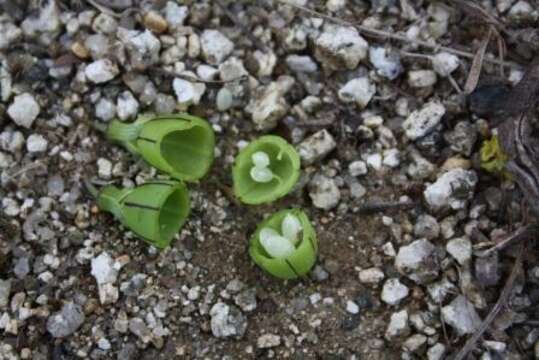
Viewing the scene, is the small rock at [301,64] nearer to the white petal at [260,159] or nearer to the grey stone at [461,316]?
the white petal at [260,159]

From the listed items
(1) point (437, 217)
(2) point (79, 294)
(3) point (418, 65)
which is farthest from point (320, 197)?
(2) point (79, 294)

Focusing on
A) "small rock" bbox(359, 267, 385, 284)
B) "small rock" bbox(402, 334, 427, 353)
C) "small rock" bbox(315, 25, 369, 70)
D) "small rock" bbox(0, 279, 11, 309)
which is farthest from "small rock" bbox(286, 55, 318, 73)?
"small rock" bbox(0, 279, 11, 309)

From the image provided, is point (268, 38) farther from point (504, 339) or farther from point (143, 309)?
point (504, 339)

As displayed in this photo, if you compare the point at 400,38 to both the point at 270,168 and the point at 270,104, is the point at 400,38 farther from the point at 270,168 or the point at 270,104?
the point at 270,168

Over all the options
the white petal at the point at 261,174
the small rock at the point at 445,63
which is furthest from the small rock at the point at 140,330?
the small rock at the point at 445,63

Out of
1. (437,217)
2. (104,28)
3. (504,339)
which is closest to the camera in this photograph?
(504,339)

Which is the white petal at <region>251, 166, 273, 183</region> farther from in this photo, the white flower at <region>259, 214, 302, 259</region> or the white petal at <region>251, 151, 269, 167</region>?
the white flower at <region>259, 214, 302, 259</region>
